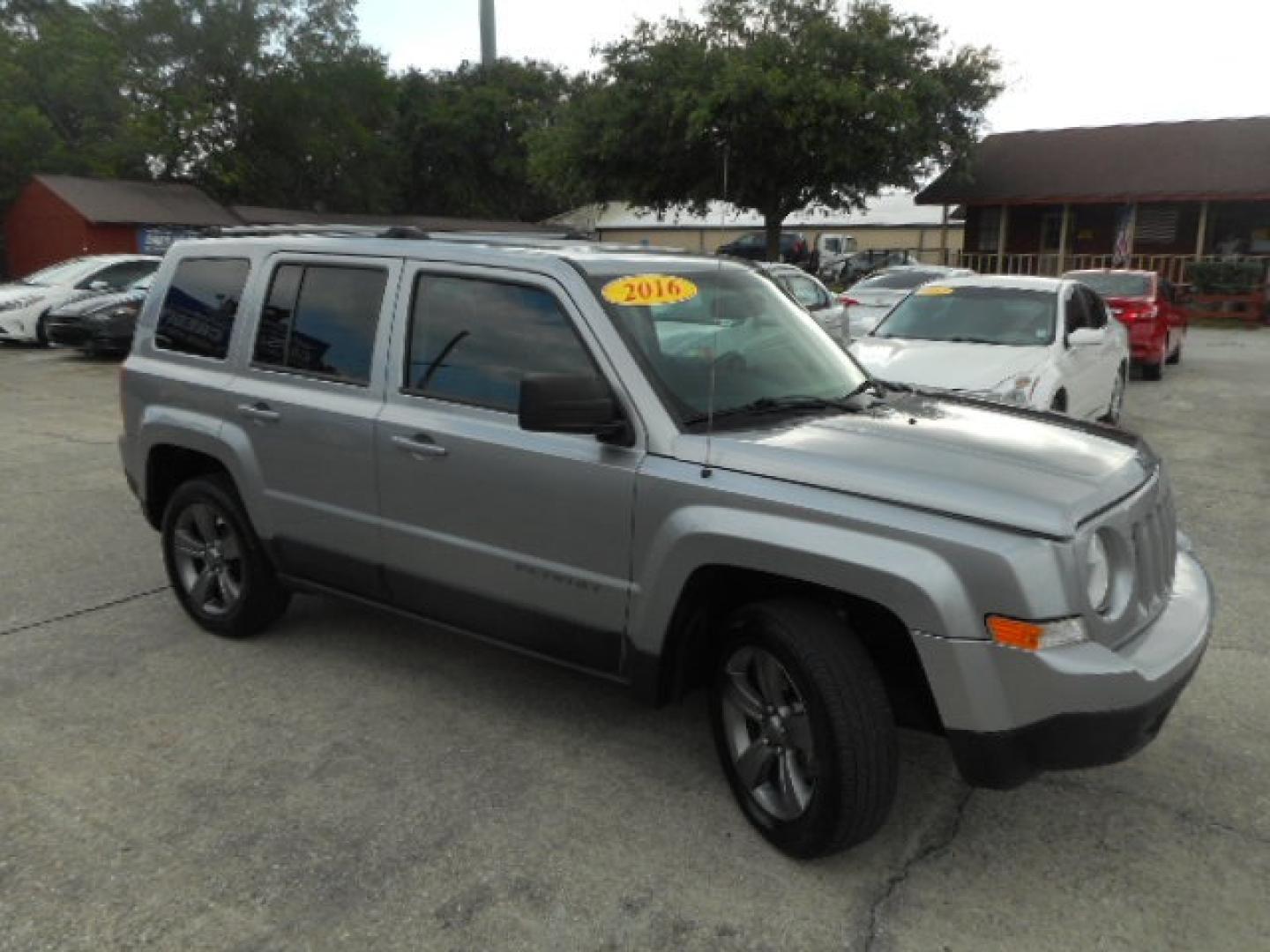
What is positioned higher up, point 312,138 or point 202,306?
point 312,138

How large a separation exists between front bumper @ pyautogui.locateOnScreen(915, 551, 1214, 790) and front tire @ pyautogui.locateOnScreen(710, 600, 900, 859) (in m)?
0.22

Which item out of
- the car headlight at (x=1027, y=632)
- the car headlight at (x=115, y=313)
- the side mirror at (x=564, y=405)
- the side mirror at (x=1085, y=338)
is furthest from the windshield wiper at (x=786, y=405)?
the car headlight at (x=115, y=313)

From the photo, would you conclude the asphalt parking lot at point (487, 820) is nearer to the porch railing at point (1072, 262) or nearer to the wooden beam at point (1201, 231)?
the porch railing at point (1072, 262)

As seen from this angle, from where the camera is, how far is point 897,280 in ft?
55.8

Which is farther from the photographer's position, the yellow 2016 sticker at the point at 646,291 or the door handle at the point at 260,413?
the door handle at the point at 260,413

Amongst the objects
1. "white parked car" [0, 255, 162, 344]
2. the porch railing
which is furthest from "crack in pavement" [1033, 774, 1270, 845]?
the porch railing

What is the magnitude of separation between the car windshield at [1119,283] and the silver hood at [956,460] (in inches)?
455

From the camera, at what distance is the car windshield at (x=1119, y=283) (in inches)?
549

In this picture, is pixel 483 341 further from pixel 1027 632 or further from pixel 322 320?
pixel 1027 632

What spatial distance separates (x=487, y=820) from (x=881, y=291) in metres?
14.3

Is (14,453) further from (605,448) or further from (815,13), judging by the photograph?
(815,13)

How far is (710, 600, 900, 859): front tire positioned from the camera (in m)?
2.86

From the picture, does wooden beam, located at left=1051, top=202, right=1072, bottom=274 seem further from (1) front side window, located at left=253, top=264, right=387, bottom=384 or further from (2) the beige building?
(1) front side window, located at left=253, top=264, right=387, bottom=384

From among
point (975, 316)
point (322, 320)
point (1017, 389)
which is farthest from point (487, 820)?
point (975, 316)
